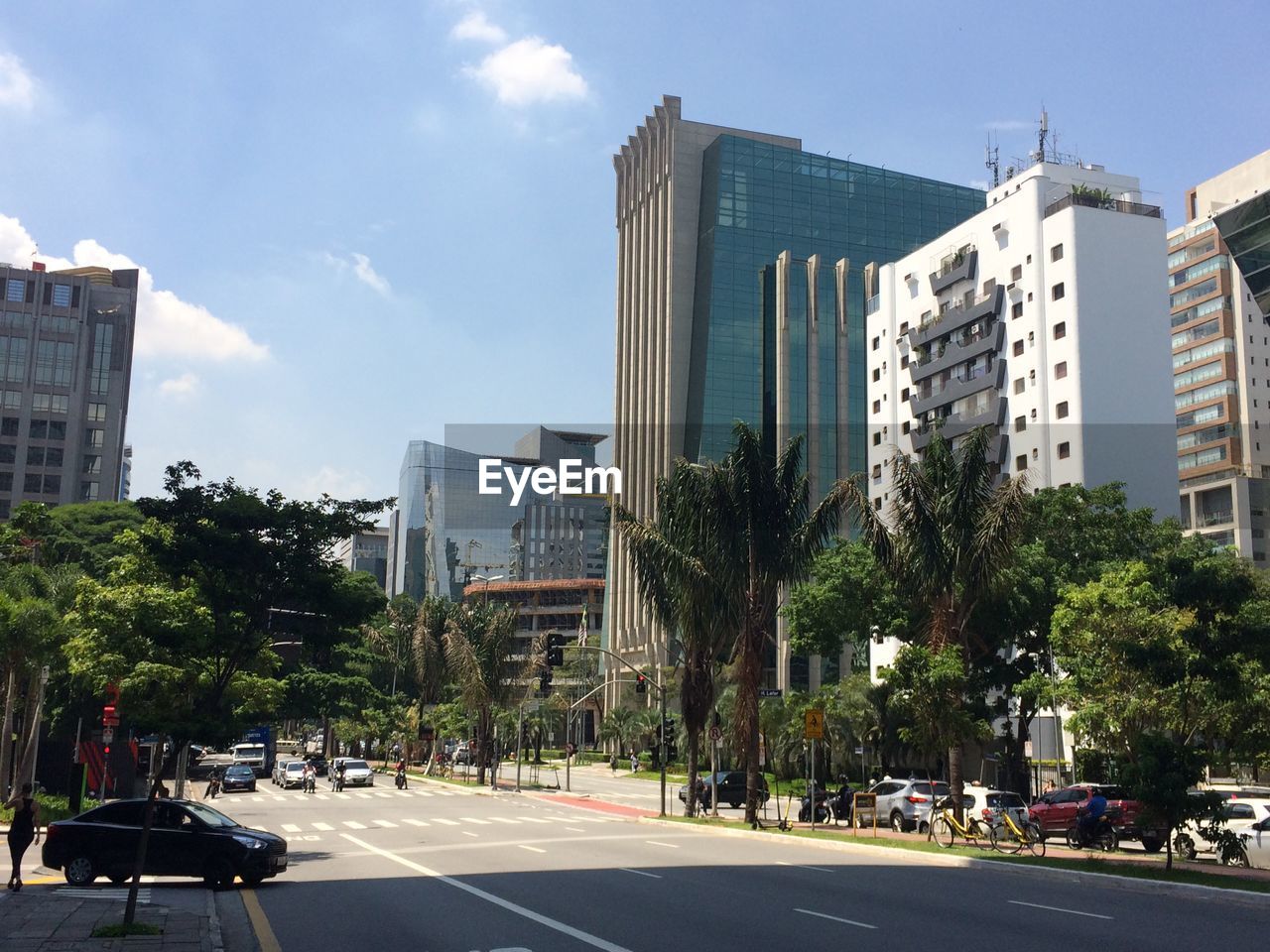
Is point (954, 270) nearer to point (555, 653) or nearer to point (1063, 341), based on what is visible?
point (1063, 341)

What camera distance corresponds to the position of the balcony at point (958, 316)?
74938mm

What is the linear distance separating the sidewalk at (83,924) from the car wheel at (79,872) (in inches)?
81.4

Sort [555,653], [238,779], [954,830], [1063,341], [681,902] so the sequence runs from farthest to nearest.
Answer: [1063,341]
[238,779]
[555,653]
[954,830]
[681,902]

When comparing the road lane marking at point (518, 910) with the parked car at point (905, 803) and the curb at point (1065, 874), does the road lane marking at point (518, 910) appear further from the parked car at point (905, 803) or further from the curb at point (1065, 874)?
the parked car at point (905, 803)

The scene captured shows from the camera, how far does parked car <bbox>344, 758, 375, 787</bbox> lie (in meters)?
64.0

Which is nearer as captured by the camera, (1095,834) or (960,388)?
(1095,834)

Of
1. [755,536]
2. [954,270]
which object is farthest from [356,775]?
[954,270]

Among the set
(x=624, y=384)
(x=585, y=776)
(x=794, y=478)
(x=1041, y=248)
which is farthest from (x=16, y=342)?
(x=794, y=478)

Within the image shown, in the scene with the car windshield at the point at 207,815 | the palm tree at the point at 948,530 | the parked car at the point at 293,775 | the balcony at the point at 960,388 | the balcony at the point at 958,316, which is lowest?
the parked car at the point at 293,775

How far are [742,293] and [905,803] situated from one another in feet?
253

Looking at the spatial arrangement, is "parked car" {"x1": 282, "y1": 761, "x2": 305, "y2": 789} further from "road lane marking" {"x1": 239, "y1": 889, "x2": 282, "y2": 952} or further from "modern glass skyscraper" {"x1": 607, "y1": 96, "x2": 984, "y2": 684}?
"road lane marking" {"x1": 239, "y1": 889, "x2": 282, "y2": 952}

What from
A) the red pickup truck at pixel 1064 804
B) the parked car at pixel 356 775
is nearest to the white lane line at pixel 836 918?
the red pickup truck at pixel 1064 804

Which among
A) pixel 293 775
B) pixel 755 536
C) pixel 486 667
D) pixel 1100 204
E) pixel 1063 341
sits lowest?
pixel 293 775

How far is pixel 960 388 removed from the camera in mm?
77750
